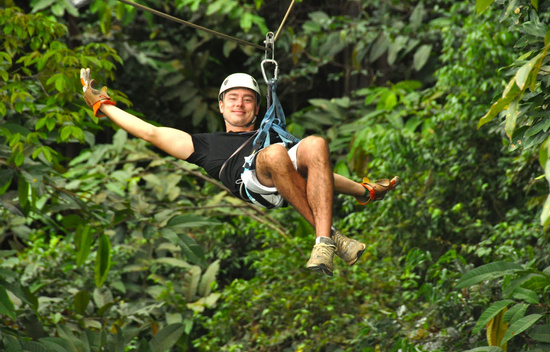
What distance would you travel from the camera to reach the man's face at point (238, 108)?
410 cm

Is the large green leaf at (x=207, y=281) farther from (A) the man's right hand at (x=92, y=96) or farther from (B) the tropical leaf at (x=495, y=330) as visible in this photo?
(A) the man's right hand at (x=92, y=96)

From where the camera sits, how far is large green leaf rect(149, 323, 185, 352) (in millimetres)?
6547

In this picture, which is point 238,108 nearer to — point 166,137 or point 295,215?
point 166,137

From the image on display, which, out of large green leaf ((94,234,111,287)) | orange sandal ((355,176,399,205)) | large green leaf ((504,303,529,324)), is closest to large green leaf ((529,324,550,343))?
large green leaf ((504,303,529,324))

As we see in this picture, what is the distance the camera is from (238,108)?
410 centimetres

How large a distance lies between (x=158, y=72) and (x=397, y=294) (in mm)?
4676

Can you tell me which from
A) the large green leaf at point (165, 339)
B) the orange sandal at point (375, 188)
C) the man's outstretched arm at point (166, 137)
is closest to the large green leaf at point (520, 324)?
the orange sandal at point (375, 188)

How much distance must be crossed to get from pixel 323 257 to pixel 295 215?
496 cm

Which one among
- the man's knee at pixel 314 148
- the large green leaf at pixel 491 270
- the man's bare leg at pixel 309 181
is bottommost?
the large green leaf at pixel 491 270

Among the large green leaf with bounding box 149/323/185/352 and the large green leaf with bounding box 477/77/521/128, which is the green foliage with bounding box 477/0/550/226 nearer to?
the large green leaf with bounding box 477/77/521/128

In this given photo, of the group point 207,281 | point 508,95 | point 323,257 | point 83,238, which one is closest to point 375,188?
point 323,257

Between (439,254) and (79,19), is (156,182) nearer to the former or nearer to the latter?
(439,254)

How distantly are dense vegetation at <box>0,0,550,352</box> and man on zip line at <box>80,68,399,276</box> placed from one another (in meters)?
0.84

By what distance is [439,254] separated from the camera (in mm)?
7145
